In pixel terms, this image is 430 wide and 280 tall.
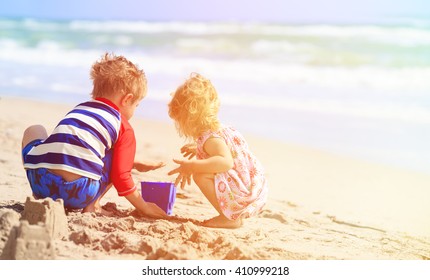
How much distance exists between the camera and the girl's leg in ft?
10.5

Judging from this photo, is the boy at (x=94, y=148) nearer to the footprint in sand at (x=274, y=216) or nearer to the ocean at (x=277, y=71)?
the footprint in sand at (x=274, y=216)

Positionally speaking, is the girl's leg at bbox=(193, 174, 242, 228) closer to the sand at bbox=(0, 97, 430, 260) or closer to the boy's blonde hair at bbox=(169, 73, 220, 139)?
the sand at bbox=(0, 97, 430, 260)

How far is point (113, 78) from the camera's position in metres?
3.16

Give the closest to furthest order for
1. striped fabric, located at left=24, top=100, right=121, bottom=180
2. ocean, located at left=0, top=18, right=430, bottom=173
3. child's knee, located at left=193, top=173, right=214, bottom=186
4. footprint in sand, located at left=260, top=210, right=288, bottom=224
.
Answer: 1. striped fabric, located at left=24, top=100, right=121, bottom=180
2. child's knee, located at left=193, top=173, right=214, bottom=186
3. footprint in sand, located at left=260, top=210, right=288, bottom=224
4. ocean, located at left=0, top=18, right=430, bottom=173

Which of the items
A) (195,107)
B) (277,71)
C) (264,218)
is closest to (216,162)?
(195,107)

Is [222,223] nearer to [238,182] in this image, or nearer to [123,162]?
[238,182]

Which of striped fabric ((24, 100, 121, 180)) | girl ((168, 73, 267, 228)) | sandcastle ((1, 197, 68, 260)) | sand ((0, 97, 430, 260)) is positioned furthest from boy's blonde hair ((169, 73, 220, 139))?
sandcastle ((1, 197, 68, 260))

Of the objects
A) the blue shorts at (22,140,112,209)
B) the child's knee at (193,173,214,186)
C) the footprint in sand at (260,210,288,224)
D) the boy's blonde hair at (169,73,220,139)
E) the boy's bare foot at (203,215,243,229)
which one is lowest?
the footprint in sand at (260,210,288,224)

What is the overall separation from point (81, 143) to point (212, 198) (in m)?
0.70

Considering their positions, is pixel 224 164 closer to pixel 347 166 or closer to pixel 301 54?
pixel 347 166

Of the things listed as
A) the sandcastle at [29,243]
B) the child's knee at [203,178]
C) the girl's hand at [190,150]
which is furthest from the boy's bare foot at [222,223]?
the sandcastle at [29,243]

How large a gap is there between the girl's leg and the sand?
0.24 feet

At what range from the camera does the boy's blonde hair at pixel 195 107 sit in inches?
127

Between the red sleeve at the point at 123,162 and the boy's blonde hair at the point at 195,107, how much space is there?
309mm
